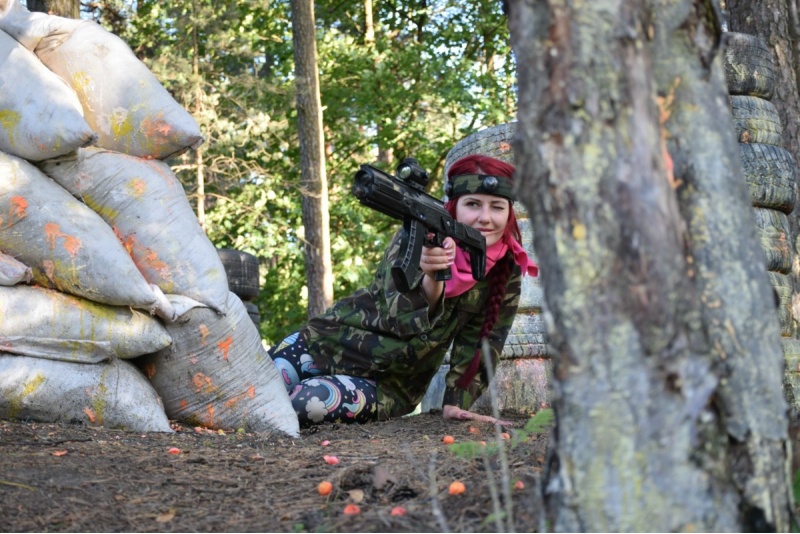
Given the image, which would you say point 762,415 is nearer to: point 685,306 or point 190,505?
point 685,306

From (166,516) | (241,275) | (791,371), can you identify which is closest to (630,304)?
(166,516)

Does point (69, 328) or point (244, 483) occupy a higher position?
point (69, 328)

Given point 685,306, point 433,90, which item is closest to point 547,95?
point 685,306

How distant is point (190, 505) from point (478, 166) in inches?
86.0

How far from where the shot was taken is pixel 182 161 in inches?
512

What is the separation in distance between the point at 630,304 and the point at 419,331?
2591 mm

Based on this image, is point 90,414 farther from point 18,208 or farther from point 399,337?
point 399,337

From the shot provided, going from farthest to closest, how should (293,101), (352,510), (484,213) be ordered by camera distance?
(293,101), (484,213), (352,510)

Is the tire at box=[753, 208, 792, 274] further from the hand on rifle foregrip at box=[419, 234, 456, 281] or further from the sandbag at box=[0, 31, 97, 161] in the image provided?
the sandbag at box=[0, 31, 97, 161]

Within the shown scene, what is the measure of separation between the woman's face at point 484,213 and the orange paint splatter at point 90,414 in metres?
1.72

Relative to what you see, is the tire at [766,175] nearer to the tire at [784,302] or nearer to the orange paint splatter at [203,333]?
the tire at [784,302]

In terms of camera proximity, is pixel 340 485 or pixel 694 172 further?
pixel 340 485

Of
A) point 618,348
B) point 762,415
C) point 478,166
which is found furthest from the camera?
point 478,166

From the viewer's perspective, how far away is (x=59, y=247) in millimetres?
3434
